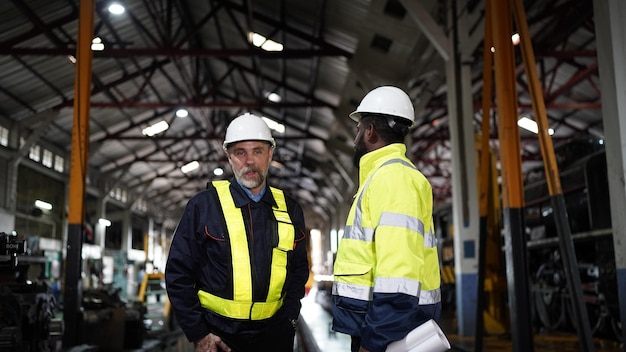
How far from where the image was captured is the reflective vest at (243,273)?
2.97 m

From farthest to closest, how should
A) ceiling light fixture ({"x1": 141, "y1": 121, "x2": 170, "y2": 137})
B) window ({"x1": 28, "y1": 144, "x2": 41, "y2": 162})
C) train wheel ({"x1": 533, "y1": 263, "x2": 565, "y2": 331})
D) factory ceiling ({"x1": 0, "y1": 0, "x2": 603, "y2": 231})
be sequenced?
1. ceiling light fixture ({"x1": 141, "y1": 121, "x2": 170, "y2": 137})
2. window ({"x1": 28, "y1": 144, "x2": 41, "y2": 162})
3. factory ceiling ({"x1": 0, "y1": 0, "x2": 603, "y2": 231})
4. train wheel ({"x1": 533, "y1": 263, "x2": 565, "y2": 331})

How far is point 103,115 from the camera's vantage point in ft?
72.6

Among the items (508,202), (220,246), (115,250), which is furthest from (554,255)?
(115,250)

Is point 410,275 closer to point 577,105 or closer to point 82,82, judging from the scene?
point 82,82

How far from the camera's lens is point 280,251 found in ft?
10.3

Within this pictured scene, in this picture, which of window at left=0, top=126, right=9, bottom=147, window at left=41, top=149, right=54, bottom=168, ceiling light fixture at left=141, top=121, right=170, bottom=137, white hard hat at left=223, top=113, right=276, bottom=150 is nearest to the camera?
white hard hat at left=223, top=113, right=276, bottom=150

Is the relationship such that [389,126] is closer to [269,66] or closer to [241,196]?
[241,196]

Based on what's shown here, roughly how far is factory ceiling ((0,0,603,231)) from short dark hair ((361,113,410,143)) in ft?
26.4

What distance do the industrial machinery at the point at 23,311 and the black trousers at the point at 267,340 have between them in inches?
114

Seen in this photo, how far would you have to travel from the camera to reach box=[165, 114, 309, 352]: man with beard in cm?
296

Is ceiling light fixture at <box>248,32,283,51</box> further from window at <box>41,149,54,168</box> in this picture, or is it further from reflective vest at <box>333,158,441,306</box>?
reflective vest at <box>333,158,441,306</box>

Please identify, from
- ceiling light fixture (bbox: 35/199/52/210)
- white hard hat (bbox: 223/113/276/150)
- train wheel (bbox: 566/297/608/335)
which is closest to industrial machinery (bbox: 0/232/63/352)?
white hard hat (bbox: 223/113/276/150)

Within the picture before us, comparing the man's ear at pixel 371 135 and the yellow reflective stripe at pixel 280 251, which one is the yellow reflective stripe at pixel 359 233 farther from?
the yellow reflective stripe at pixel 280 251

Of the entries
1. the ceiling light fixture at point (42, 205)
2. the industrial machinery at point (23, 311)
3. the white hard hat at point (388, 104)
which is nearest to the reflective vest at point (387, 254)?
the white hard hat at point (388, 104)
